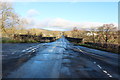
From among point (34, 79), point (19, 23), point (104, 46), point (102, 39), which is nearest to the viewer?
point (34, 79)

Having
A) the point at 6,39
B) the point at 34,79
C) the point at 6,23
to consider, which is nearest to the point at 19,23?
the point at 6,23

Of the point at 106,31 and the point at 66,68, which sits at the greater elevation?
the point at 106,31

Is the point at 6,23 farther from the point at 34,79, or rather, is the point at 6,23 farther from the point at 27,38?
the point at 34,79

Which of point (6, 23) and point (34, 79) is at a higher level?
point (6, 23)

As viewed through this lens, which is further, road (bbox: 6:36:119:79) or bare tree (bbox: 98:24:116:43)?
bare tree (bbox: 98:24:116:43)

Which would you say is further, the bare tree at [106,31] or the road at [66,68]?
the bare tree at [106,31]

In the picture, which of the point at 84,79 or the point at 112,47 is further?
the point at 112,47

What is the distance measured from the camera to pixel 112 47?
2183cm

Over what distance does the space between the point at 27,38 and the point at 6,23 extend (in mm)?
7834

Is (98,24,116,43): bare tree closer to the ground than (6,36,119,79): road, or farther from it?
farther from it

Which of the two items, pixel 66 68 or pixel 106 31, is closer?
pixel 66 68

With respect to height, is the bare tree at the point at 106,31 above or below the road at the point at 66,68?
above

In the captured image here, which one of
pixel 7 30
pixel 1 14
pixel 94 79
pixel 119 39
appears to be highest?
pixel 1 14

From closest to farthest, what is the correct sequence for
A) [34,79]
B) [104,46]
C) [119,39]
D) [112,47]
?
[34,79]
[112,47]
[104,46]
[119,39]
